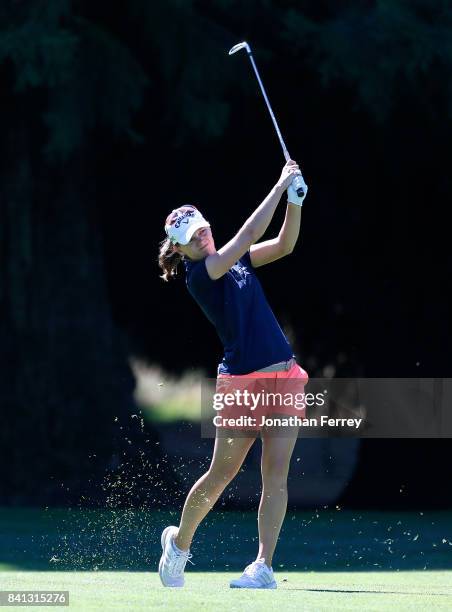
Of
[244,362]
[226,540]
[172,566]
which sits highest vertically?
[244,362]

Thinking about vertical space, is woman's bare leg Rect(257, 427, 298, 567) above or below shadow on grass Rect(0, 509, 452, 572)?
above

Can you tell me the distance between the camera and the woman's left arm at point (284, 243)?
6.70 metres

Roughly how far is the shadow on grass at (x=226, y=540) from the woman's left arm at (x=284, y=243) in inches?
86.0

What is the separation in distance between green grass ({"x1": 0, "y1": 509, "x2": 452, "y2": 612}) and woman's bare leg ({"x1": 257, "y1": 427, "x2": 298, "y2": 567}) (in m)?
0.25

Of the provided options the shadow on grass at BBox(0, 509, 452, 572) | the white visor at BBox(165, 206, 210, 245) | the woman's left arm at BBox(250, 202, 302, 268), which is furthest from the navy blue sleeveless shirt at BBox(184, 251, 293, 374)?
the shadow on grass at BBox(0, 509, 452, 572)

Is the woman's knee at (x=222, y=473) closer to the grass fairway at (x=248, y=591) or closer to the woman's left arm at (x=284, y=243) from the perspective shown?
the grass fairway at (x=248, y=591)

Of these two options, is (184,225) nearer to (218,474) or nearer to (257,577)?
(218,474)

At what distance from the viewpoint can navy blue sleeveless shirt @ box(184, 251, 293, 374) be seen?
21.4 ft

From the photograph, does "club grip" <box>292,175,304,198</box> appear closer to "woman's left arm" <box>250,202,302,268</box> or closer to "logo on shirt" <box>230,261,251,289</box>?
"woman's left arm" <box>250,202,302,268</box>

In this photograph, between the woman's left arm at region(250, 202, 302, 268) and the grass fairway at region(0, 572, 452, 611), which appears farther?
the woman's left arm at region(250, 202, 302, 268)

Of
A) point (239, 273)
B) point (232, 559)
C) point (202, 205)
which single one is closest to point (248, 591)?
point (239, 273)

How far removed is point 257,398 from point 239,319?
346 mm

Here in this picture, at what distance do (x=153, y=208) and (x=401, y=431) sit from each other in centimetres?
263

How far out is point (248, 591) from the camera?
20.7 feet
